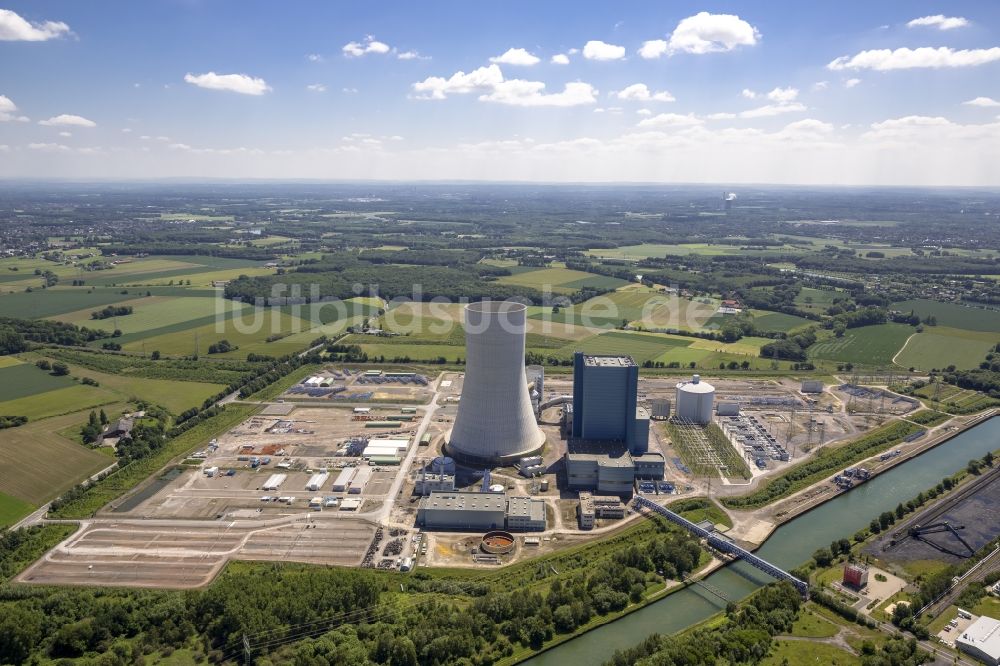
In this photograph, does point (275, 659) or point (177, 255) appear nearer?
point (275, 659)

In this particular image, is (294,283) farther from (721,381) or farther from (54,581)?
(54,581)

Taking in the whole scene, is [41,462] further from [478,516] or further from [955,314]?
[955,314]

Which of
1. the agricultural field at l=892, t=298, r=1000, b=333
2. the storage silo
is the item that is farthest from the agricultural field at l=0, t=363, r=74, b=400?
the agricultural field at l=892, t=298, r=1000, b=333

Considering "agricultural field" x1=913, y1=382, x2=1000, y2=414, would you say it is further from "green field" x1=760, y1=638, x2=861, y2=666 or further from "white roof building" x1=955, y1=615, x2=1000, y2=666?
"green field" x1=760, y1=638, x2=861, y2=666

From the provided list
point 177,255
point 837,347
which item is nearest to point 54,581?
point 837,347

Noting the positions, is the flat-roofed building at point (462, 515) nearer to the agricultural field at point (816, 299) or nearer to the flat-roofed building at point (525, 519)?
the flat-roofed building at point (525, 519)

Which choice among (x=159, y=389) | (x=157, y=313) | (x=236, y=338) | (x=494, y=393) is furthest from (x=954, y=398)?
(x=157, y=313)
